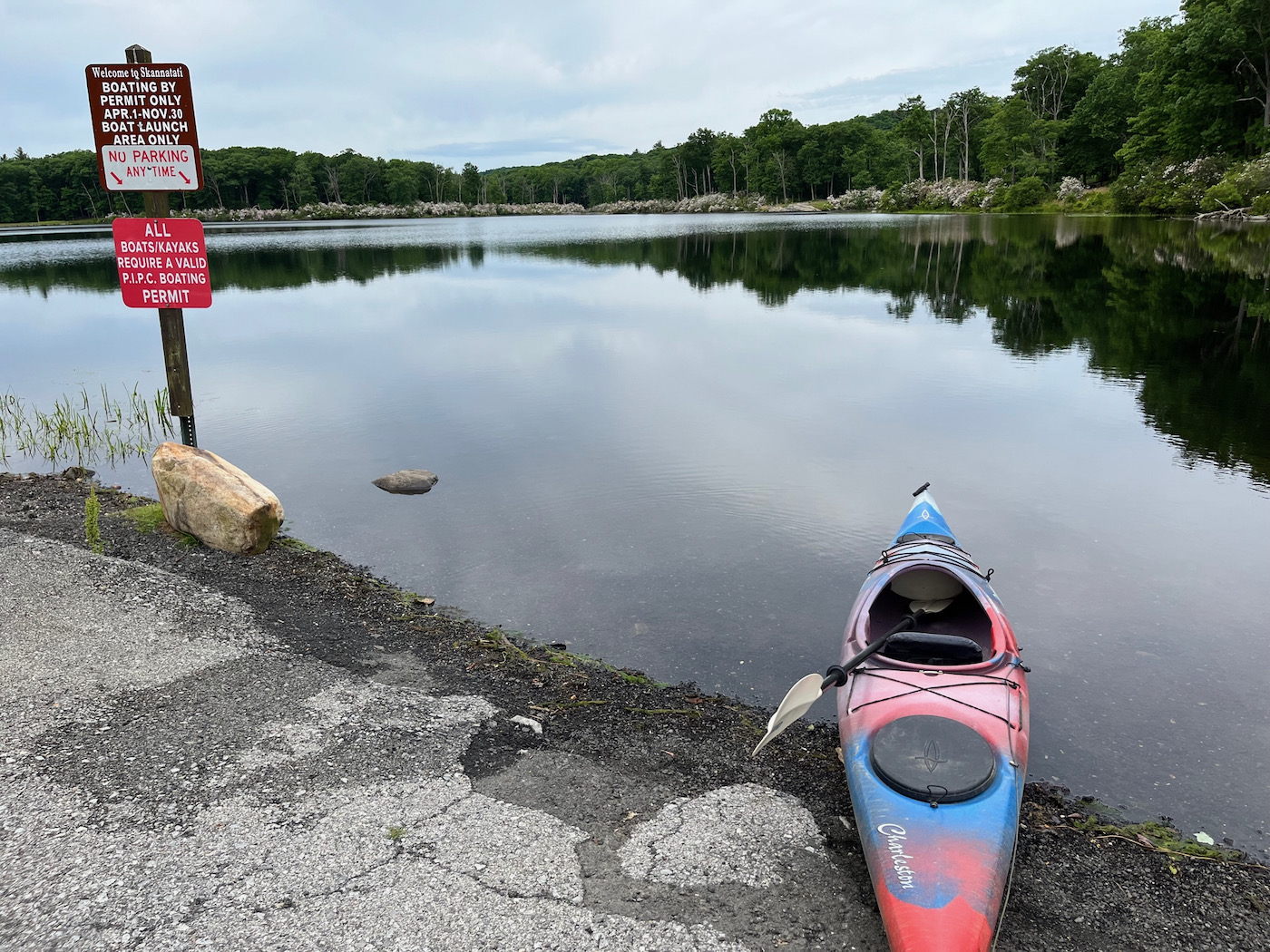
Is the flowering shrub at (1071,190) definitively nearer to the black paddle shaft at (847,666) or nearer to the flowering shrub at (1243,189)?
the flowering shrub at (1243,189)

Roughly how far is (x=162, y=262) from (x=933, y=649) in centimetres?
1058

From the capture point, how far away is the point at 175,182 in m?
10.0

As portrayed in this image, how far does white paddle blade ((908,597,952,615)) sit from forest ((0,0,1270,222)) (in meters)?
21.9

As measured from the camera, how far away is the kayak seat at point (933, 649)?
608 cm

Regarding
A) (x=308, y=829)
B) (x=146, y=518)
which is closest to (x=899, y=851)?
(x=308, y=829)

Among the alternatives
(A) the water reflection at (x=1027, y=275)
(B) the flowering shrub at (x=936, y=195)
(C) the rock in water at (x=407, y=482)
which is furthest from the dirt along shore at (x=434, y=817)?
(B) the flowering shrub at (x=936, y=195)

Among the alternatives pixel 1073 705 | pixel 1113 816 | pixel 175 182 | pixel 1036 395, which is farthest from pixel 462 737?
pixel 1036 395

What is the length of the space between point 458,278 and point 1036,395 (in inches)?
1291

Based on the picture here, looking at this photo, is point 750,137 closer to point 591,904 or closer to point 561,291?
point 561,291

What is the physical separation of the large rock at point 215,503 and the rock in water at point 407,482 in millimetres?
2955

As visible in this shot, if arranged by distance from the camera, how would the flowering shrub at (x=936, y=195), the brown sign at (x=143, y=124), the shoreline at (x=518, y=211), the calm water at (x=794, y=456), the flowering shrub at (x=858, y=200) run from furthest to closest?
the flowering shrub at (x=858, y=200) < the shoreline at (x=518, y=211) < the flowering shrub at (x=936, y=195) < the brown sign at (x=143, y=124) < the calm water at (x=794, y=456)

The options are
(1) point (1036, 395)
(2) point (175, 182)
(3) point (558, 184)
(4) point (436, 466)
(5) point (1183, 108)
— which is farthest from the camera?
(3) point (558, 184)

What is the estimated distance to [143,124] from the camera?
389 inches

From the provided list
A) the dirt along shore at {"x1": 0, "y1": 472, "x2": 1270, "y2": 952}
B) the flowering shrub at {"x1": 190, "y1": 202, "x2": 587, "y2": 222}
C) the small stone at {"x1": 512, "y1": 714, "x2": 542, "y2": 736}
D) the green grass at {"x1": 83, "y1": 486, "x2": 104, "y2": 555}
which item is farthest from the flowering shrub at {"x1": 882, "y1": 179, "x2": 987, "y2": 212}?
the small stone at {"x1": 512, "y1": 714, "x2": 542, "y2": 736}
